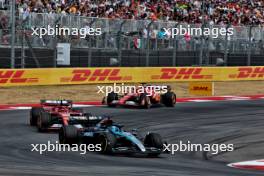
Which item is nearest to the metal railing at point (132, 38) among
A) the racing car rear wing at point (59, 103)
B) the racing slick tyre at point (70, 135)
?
the racing car rear wing at point (59, 103)

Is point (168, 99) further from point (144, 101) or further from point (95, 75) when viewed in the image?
point (95, 75)

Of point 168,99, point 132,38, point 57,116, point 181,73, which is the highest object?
point 132,38

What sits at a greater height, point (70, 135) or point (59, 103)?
point (59, 103)

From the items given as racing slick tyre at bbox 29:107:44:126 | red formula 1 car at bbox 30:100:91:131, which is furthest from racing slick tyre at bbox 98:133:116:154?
racing slick tyre at bbox 29:107:44:126

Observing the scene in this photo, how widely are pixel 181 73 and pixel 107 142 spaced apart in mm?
17080

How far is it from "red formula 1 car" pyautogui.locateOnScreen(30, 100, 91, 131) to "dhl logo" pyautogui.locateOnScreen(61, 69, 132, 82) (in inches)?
370

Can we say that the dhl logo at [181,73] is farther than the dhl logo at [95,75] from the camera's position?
Yes

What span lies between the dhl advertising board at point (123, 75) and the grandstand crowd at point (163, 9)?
2.23m

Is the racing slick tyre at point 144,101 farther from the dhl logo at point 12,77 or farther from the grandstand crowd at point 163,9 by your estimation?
the grandstand crowd at point 163,9

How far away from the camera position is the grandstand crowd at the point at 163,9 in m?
30.6

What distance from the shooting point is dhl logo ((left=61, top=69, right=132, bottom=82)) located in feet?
90.9

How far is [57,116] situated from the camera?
17.2 m

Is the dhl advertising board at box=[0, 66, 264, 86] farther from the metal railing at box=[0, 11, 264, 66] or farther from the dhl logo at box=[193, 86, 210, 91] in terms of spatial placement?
the dhl logo at box=[193, 86, 210, 91]

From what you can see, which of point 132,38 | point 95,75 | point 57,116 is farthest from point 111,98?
point 132,38
